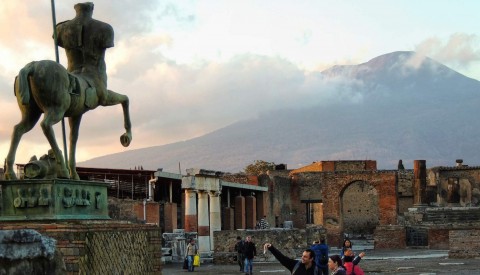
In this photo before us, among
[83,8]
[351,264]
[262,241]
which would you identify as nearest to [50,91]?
[83,8]

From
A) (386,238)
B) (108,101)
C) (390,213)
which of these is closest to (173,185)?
(386,238)

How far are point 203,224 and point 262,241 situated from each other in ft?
10.5

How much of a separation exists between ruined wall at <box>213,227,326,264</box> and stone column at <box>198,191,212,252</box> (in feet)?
4.72

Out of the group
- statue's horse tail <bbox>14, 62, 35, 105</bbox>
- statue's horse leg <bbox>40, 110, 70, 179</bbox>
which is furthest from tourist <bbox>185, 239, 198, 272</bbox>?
statue's horse tail <bbox>14, 62, 35, 105</bbox>

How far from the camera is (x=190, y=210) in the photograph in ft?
105

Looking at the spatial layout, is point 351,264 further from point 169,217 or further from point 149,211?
point 169,217

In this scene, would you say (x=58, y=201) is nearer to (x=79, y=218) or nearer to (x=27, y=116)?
(x=79, y=218)

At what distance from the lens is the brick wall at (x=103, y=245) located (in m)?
8.45

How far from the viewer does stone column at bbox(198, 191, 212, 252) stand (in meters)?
31.8

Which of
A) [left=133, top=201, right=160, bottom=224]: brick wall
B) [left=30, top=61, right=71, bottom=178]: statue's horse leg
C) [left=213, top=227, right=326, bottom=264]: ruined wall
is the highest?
[left=30, top=61, right=71, bottom=178]: statue's horse leg

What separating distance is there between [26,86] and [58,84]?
0.35 m

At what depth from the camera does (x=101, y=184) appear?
9750 millimetres

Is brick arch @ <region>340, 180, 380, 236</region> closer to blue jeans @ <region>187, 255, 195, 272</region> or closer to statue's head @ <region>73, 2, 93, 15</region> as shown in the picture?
blue jeans @ <region>187, 255, 195, 272</region>

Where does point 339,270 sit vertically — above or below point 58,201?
below
